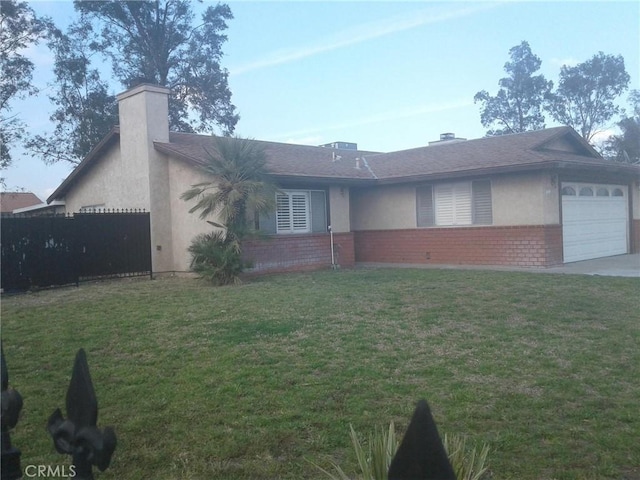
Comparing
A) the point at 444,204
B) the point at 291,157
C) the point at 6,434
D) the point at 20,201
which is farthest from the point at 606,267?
the point at 20,201

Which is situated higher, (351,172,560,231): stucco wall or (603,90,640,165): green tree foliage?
(603,90,640,165): green tree foliage

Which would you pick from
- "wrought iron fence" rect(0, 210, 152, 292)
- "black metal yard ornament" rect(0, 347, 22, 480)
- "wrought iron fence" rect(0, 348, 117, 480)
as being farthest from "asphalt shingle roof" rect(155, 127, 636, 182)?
"wrought iron fence" rect(0, 348, 117, 480)

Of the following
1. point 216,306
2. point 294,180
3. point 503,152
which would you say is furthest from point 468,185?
point 216,306

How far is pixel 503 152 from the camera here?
17.7 meters

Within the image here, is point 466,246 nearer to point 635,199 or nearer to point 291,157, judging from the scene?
point 291,157

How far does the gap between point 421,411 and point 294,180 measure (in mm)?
15508

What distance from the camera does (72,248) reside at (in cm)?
1498

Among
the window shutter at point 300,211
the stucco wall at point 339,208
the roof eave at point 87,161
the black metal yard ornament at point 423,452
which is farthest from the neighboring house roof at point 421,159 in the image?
the black metal yard ornament at point 423,452

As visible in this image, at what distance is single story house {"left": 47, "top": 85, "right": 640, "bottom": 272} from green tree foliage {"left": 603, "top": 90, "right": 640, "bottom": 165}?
21.4m

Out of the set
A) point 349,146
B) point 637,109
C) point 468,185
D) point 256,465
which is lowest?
point 256,465

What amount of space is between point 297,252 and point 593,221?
939 cm

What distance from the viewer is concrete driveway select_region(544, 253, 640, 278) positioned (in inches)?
555

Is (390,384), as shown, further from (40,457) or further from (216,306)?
(216,306)

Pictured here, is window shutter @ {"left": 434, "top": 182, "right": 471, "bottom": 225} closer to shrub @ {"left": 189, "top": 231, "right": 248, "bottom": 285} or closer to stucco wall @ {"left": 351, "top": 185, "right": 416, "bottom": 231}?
stucco wall @ {"left": 351, "top": 185, "right": 416, "bottom": 231}
